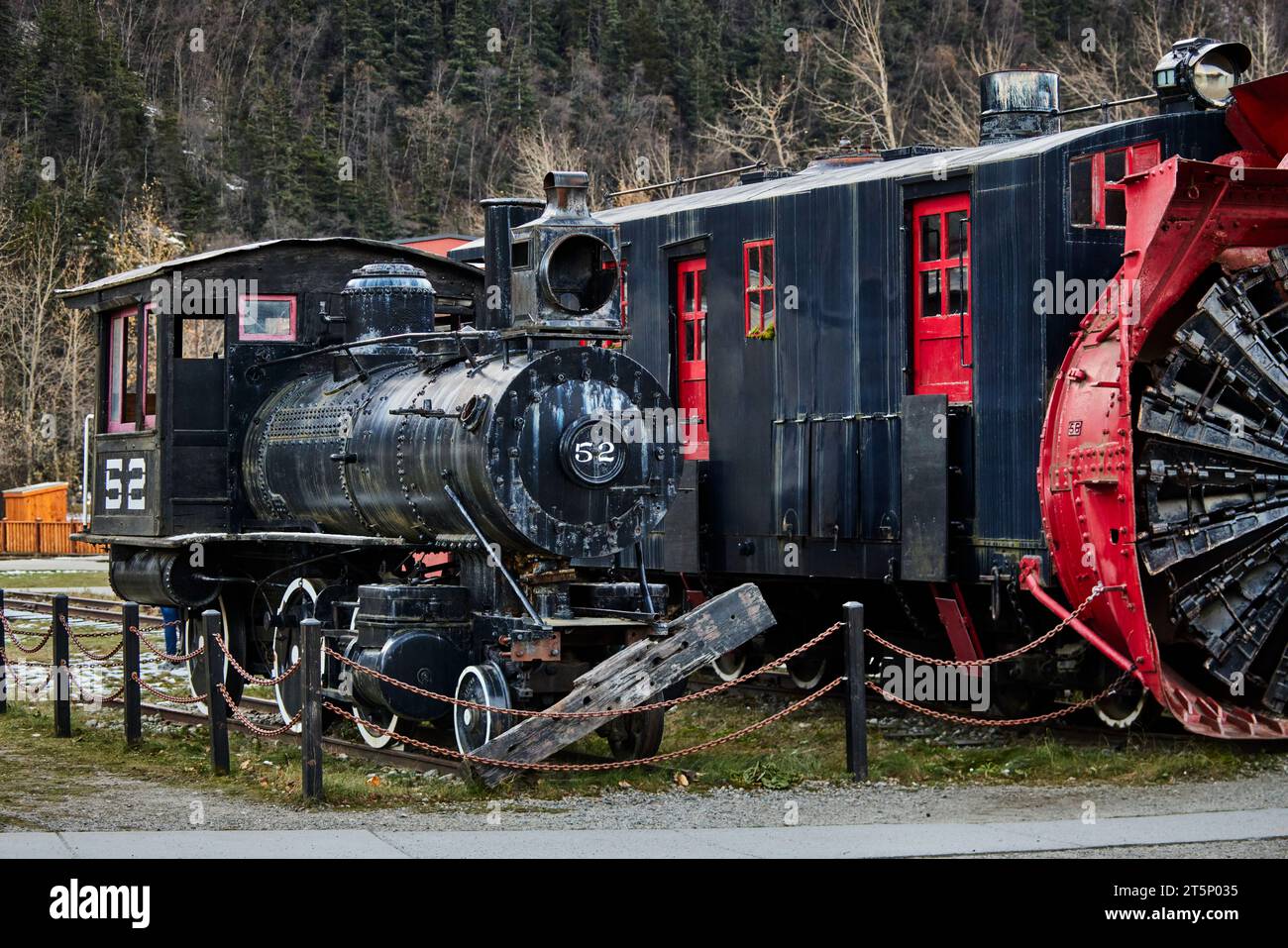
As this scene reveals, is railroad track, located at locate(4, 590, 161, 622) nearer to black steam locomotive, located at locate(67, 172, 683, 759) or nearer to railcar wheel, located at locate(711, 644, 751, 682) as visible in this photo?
black steam locomotive, located at locate(67, 172, 683, 759)

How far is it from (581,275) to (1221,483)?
4.14m

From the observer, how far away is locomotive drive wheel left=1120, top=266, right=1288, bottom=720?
36.2 feet

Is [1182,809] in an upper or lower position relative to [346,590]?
lower

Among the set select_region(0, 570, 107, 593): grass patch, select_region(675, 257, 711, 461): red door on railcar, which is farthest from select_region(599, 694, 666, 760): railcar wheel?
select_region(0, 570, 107, 593): grass patch

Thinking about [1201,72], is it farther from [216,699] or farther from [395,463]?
[216,699]

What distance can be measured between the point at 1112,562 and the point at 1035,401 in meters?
1.37

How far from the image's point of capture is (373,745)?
12.2 m

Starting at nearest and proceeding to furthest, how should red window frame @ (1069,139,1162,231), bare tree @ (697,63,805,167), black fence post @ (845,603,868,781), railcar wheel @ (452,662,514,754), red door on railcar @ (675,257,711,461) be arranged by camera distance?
black fence post @ (845,603,868,781)
railcar wheel @ (452,662,514,754)
red window frame @ (1069,139,1162,231)
red door on railcar @ (675,257,711,461)
bare tree @ (697,63,805,167)

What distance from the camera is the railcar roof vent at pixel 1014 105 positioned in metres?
14.7

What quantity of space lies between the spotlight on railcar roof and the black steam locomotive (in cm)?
433

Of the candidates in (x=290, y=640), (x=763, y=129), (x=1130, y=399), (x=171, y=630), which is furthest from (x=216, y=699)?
(x=763, y=129)

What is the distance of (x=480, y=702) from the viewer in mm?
10852
